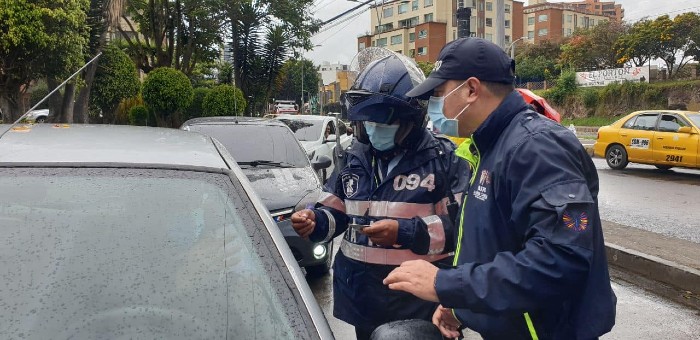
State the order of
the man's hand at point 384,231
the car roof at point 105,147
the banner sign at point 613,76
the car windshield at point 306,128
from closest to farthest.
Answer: the car roof at point 105,147
the man's hand at point 384,231
the car windshield at point 306,128
the banner sign at point 613,76

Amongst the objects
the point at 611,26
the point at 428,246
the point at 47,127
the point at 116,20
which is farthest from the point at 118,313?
the point at 611,26

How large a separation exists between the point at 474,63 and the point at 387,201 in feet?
2.70

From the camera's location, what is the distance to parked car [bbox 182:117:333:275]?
5.35m

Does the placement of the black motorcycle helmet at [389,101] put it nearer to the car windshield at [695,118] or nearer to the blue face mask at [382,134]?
the blue face mask at [382,134]

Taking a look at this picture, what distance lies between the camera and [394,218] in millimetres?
2436

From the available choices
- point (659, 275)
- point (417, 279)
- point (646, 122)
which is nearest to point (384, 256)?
point (417, 279)

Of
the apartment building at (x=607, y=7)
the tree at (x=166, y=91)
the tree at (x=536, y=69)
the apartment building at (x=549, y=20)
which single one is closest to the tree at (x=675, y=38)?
the tree at (x=536, y=69)

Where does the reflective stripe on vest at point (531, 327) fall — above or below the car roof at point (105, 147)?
below

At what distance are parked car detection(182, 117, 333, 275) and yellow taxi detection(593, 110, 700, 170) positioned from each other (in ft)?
30.6

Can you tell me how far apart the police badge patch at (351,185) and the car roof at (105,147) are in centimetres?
55

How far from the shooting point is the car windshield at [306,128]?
1202 centimetres

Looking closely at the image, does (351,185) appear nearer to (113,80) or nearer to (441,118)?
(441,118)

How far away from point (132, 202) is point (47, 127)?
1.07 meters

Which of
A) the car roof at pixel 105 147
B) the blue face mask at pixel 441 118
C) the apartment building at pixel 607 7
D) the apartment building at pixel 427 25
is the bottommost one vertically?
the car roof at pixel 105 147
